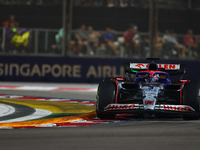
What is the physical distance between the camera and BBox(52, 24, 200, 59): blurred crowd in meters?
17.4

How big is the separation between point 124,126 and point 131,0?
480 inches

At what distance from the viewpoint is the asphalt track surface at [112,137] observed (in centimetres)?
598

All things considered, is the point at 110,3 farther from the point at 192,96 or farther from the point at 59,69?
the point at 192,96

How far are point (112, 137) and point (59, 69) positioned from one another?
12.0m

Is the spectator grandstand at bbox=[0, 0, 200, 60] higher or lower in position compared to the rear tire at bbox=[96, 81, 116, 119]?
higher

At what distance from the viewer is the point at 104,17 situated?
19.5m

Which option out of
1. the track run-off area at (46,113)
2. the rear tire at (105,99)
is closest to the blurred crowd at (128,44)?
the track run-off area at (46,113)

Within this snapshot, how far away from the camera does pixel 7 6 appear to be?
61.9 feet

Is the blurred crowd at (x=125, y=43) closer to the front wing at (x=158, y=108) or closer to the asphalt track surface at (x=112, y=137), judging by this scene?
the front wing at (x=158, y=108)

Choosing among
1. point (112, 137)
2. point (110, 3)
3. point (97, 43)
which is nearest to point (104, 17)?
point (110, 3)

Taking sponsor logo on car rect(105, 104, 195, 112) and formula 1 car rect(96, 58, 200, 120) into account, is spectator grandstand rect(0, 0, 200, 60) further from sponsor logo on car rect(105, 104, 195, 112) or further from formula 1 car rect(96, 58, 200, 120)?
sponsor logo on car rect(105, 104, 195, 112)

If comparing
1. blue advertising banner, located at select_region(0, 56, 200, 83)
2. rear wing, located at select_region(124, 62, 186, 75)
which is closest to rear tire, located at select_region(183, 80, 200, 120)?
rear wing, located at select_region(124, 62, 186, 75)

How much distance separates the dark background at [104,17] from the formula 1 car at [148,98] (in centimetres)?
996

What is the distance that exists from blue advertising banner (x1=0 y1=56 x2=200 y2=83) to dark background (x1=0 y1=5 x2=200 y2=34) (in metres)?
1.34
